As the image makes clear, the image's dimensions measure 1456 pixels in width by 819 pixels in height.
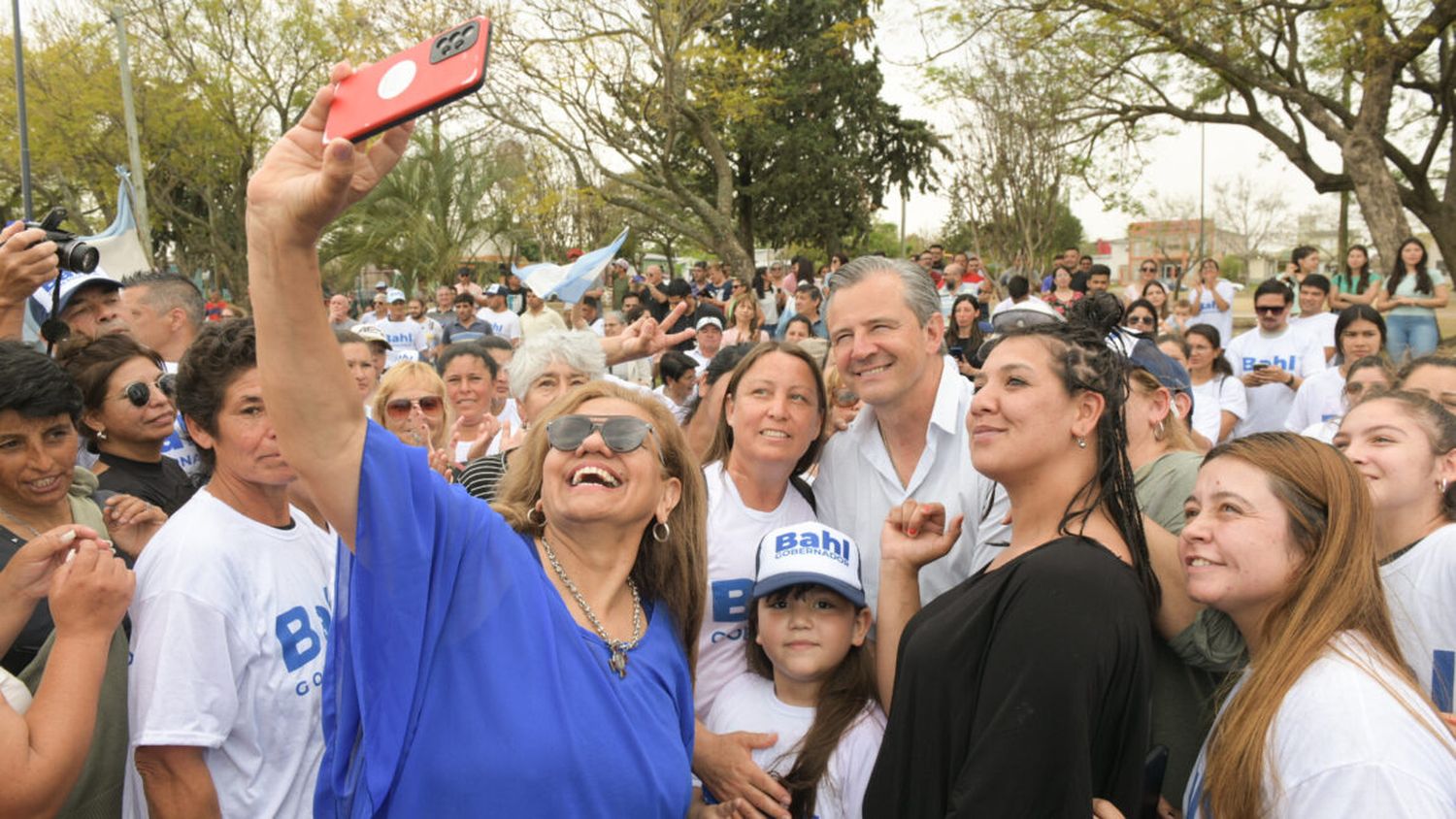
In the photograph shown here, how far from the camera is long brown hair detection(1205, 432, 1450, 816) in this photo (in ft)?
6.12

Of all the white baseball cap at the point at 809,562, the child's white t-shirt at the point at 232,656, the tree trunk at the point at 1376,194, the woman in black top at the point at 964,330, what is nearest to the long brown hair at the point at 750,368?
the white baseball cap at the point at 809,562

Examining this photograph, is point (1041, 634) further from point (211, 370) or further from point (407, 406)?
point (407, 406)

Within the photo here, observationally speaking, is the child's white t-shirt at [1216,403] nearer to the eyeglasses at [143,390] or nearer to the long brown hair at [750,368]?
the long brown hair at [750,368]

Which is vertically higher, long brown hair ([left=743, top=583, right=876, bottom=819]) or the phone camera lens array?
the phone camera lens array

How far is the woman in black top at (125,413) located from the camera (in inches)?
136

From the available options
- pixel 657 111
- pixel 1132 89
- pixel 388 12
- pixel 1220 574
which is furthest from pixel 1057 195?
pixel 1220 574

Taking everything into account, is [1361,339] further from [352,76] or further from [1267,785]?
[352,76]

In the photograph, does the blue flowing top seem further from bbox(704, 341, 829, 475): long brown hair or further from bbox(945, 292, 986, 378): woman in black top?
bbox(945, 292, 986, 378): woman in black top

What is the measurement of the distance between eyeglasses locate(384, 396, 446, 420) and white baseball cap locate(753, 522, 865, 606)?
8.11 feet

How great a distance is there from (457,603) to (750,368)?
1732 millimetres

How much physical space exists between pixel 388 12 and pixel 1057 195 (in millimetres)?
18768

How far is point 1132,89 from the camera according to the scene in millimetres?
17875

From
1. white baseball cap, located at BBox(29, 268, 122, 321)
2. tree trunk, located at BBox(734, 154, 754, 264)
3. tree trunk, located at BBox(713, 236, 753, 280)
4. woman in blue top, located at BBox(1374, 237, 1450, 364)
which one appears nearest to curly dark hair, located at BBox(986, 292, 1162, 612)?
white baseball cap, located at BBox(29, 268, 122, 321)

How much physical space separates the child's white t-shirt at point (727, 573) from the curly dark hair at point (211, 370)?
4.30 ft
